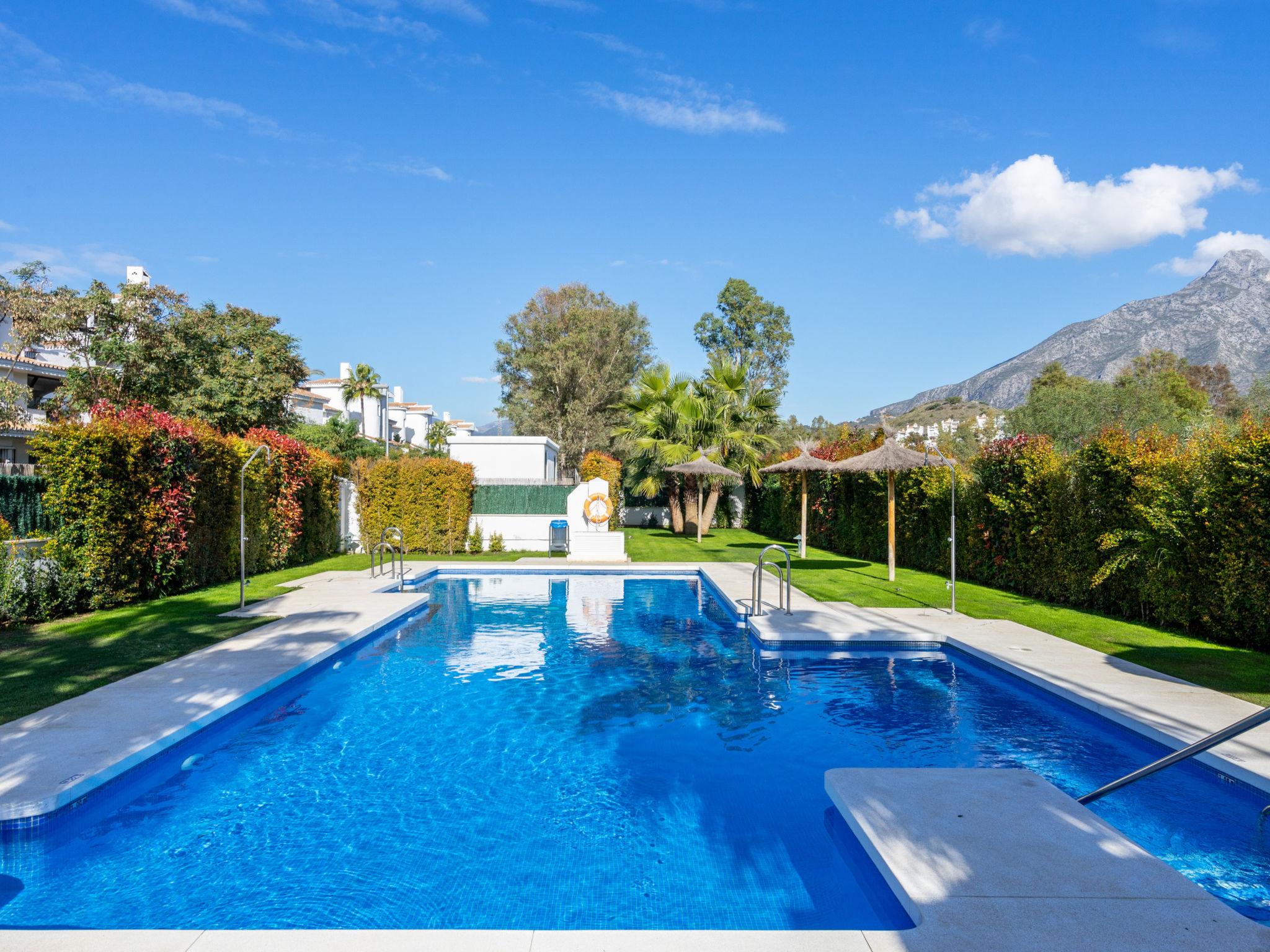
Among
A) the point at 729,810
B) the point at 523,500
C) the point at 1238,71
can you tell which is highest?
the point at 1238,71

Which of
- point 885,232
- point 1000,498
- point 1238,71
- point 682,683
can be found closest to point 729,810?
point 682,683

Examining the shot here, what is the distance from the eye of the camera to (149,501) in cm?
1108

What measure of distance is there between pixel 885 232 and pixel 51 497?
81.9 ft

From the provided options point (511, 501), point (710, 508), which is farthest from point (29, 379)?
point (710, 508)

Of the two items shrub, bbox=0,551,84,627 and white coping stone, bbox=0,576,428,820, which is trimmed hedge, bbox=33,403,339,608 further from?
white coping stone, bbox=0,576,428,820

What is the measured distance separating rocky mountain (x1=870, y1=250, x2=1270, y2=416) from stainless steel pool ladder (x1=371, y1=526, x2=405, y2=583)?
9372cm

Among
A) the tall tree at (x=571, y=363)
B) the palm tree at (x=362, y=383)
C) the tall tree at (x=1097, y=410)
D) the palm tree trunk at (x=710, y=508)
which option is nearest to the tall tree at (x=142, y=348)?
the tall tree at (x=571, y=363)

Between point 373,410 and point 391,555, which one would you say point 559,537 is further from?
point 373,410

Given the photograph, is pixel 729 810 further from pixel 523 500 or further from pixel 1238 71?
pixel 1238 71

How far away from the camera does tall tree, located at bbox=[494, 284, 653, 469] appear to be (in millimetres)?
38500

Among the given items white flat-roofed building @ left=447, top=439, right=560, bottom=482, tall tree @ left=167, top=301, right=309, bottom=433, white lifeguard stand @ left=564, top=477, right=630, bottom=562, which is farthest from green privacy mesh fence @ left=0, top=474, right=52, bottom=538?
white flat-roofed building @ left=447, top=439, right=560, bottom=482

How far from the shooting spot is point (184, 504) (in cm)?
1182

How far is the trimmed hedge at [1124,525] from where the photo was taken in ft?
26.6

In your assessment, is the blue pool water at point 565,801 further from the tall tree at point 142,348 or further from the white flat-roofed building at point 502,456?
the tall tree at point 142,348
